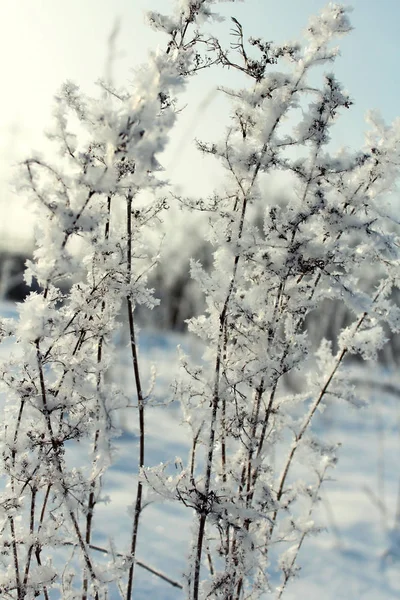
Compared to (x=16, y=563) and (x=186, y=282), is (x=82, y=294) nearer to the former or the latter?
(x=16, y=563)

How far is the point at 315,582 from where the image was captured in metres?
3.22

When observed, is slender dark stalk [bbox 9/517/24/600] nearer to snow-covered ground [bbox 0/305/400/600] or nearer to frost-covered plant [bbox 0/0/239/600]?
frost-covered plant [bbox 0/0/239/600]

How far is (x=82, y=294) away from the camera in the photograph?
1.44 metres

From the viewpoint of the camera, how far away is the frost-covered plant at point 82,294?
1.08 m

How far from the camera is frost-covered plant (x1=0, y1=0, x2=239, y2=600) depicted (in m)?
1.08

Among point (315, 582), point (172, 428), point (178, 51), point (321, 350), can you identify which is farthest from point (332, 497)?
point (178, 51)

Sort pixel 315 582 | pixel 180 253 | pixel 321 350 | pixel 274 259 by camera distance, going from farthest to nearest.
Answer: pixel 180 253 < pixel 315 582 < pixel 321 350 < pixel 274 259

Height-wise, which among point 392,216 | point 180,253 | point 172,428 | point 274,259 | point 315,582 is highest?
point 180,253

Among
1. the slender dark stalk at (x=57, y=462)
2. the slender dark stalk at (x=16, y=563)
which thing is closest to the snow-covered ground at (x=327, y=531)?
the slender dark stalk at (x=57, y=462)

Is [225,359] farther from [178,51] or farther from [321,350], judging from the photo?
[178,51]

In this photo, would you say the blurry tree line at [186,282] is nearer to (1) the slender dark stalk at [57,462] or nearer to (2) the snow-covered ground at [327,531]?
(2) the snow-covered ground at [327,531]

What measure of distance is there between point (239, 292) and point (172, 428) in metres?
4.74

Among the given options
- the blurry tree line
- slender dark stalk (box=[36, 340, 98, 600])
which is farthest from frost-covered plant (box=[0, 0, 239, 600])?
the blurry tree line

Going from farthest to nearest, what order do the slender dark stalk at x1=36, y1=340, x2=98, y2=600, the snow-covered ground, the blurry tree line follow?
1. the blurry tree line
2. the snow-covered ground
3. the slender dark stalk at x1=36, y1=340, x2=98, y2=600
